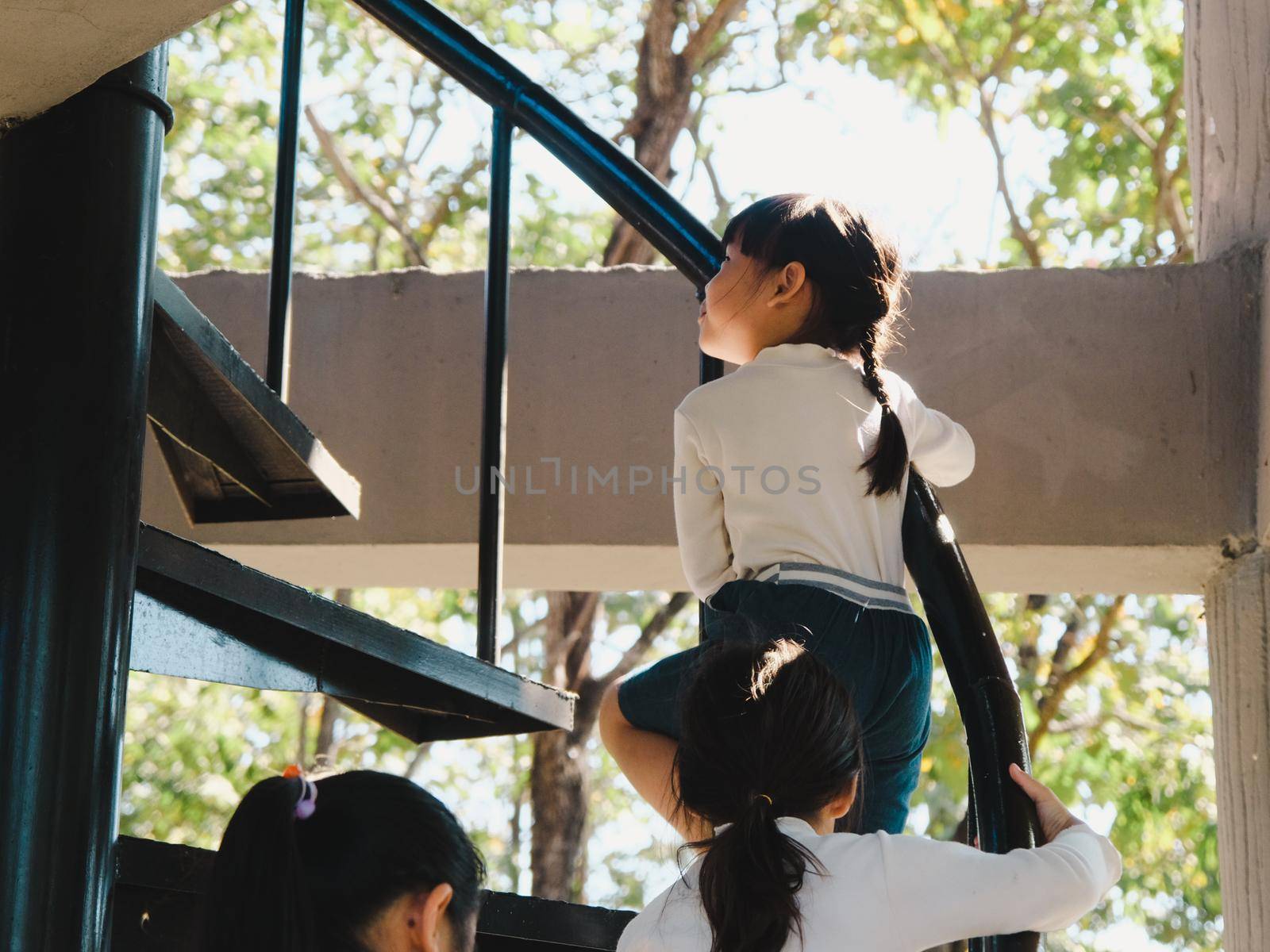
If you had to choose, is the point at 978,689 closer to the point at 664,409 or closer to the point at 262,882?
the point at 262,882

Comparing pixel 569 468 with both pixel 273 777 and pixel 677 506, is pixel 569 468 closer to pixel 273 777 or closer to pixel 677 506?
pixel 677 506

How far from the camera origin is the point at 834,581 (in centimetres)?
180

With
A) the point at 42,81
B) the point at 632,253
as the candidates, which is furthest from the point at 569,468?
the point at 632,253

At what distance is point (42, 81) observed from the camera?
1391 mm

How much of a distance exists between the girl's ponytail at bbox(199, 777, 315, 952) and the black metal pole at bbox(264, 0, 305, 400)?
2.31ft

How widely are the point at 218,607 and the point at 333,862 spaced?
29 cm

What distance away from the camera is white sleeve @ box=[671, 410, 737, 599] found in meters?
1.90

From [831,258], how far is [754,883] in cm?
87

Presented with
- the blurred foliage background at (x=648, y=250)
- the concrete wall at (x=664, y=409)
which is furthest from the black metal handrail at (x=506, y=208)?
the blurred foliage background at (x=648, y=250)

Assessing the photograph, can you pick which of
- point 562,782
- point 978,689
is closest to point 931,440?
point 978,689

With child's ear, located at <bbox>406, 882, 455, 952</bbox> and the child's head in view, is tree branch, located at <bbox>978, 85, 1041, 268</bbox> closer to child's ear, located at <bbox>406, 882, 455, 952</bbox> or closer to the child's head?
the child's head

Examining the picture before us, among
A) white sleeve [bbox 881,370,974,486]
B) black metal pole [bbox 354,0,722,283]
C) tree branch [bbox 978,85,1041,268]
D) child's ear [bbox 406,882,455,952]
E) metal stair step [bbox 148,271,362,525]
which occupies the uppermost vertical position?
tree branch [bbox 978,85,1041,268]

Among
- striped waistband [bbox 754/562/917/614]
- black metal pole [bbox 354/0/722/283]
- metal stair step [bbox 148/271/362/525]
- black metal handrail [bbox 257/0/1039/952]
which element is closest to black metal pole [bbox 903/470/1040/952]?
black metal handrail [bbox 257/0/1039/952]

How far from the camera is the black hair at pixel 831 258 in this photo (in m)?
1.98
